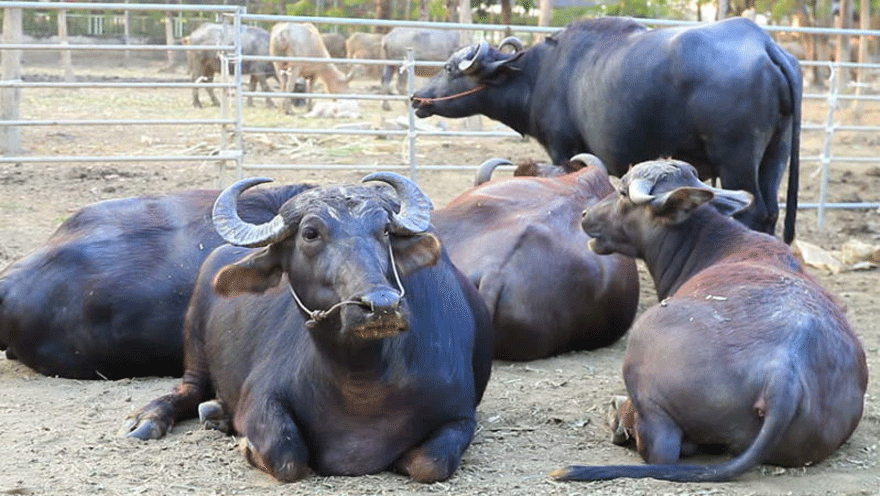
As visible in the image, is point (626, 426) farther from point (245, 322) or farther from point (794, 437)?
→ point (245, 322)

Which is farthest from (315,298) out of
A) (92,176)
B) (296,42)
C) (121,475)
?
(296,42)

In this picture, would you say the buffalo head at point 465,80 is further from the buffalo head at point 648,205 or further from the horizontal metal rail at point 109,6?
the buffalo head at point 648,205

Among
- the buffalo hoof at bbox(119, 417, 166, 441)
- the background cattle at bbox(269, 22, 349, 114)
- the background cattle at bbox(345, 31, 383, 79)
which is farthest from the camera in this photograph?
the background cattle at bbox(345, 31, 383, 79)

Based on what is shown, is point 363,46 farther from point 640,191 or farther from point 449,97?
point 640,191

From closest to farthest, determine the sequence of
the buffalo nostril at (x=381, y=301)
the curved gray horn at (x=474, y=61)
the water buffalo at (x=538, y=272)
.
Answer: the buffalo nostril at (x=381, y=301) → the water buffalo at (x=538, y=272) → the curved gray horn at (x=474, y=61)

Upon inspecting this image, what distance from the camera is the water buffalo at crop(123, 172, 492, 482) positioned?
4.31 m

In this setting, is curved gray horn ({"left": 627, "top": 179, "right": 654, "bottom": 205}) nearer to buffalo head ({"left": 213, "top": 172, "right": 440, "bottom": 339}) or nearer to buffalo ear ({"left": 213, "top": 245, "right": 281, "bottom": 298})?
buffalo head ({"left": 213, "top": 172, "right": 440, "bottom": 339})

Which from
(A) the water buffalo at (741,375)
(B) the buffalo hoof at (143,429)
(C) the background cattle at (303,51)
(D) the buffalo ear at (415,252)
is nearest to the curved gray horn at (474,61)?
(A) the water buffalo at (741,375)

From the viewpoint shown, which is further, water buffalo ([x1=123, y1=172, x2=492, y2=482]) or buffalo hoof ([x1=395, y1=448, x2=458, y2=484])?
buffalo hoof ([x1=395, y1=448, x2=458, y2=484])

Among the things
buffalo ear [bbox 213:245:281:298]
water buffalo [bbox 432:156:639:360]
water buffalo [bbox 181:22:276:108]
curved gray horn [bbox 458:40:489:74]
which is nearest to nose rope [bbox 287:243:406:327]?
buffalo ear [bbox 213:245:281:298]

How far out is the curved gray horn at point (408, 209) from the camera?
14.7ft

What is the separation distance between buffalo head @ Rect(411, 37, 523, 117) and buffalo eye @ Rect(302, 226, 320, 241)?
621cm

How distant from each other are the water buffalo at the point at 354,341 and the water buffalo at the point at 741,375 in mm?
609

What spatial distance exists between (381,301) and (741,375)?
1397mm
